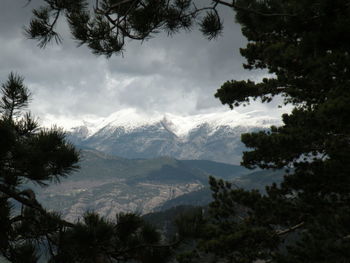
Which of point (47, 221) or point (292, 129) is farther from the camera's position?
point (292, 129)

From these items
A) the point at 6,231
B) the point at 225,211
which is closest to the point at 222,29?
the point at 6,231

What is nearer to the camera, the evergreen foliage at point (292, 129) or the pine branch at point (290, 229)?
the evergreen foliage at point (292, 129)

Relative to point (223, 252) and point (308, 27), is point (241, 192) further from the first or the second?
point (308, 27)

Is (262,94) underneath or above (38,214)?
above

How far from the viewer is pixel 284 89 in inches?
639

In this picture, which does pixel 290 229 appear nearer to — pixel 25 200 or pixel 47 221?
pixel 47 221

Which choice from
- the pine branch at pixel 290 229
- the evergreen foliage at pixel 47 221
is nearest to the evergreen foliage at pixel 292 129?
the pine branch at pixel 290 229

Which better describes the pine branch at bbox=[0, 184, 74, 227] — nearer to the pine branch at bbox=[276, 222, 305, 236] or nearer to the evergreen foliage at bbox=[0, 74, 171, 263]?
the evergreen foliage at bbox=[0, 74, 171, 263]

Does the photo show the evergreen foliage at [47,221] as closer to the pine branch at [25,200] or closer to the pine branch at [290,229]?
the pine branch at [25,200]

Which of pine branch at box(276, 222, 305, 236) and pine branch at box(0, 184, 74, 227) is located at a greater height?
pine branch at box(0, 184, 74, 227)

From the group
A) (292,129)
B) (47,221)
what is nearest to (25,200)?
(47,221)

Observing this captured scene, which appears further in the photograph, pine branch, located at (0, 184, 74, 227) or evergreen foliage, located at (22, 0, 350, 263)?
evergreen foliage, located at (22, 0, 350, 263)

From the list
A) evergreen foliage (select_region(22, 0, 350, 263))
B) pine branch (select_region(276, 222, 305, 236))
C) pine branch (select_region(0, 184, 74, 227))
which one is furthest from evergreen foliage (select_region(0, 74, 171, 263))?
pine branch (select_region(276, 222, 305, 236))

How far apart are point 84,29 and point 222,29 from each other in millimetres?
2712
